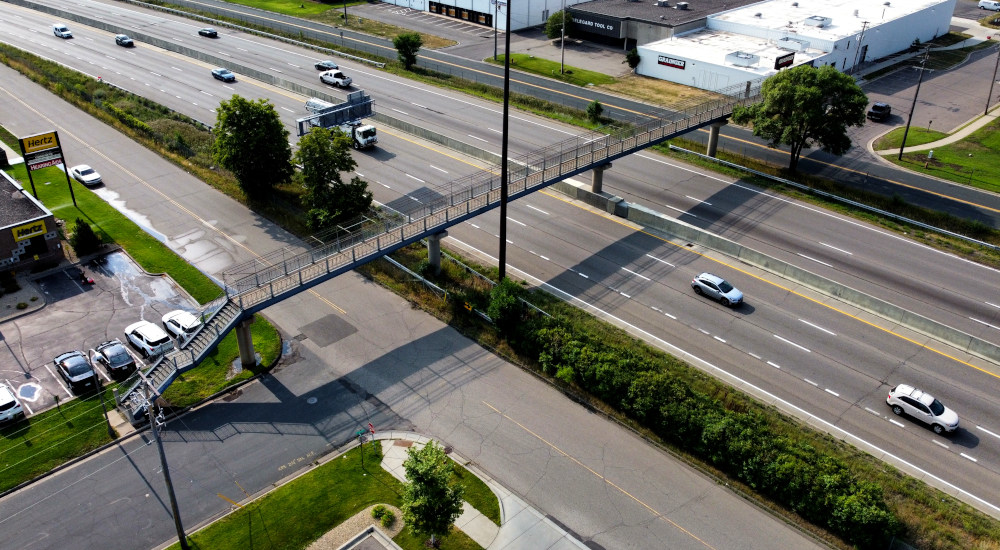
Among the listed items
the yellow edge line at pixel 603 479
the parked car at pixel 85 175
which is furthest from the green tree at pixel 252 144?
the yellow edge line at pixel 603 479

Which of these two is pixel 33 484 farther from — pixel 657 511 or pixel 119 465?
pixel 657 511

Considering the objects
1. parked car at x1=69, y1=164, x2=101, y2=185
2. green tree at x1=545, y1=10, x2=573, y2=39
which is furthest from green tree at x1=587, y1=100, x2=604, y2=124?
parked car at x1=69, y1=164, x2=101, y2=185

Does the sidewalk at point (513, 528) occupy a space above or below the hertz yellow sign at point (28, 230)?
below

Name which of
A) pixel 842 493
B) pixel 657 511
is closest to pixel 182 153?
pixel 657 511

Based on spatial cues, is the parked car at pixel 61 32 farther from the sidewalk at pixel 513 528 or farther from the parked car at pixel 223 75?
the sidewalk at pixel 513 528

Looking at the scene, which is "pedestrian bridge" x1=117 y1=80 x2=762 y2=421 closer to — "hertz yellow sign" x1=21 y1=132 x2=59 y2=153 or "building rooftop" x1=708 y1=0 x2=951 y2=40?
"hertz yellow sign" x1=21 y1=132 x2=59 y2=153
